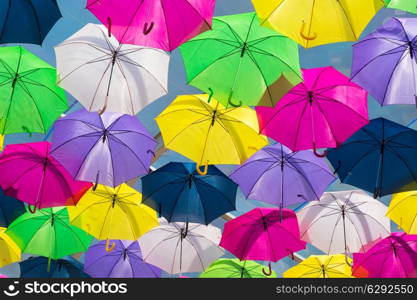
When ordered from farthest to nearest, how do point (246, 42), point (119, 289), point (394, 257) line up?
1. point (394, 257)
2. point (246, 42)
3. point (119, 289)

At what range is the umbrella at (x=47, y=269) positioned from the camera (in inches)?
401

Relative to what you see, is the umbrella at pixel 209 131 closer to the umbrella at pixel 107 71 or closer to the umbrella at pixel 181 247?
the umbrella at pixel 107 71

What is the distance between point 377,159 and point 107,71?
392 cm

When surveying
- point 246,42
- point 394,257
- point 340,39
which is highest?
point 246,42

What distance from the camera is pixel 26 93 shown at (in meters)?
7.84

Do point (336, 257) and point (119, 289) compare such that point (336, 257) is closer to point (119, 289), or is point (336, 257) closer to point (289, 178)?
point (289, 178)

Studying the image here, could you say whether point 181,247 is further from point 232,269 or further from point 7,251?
point 7,251

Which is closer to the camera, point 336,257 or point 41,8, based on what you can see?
point 41,8

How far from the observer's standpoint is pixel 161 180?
8758 mm

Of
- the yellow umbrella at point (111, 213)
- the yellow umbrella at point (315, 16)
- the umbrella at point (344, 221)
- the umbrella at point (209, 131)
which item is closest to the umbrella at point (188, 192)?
the yellow umbrella at point (111, 213)

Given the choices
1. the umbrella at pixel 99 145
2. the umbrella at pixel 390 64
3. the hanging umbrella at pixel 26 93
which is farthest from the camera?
the umbrella at pixel 99 145

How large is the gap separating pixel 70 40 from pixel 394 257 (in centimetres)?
627

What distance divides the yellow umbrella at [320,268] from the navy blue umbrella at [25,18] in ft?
19.8

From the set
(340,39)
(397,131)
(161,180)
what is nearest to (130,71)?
(161,180)
